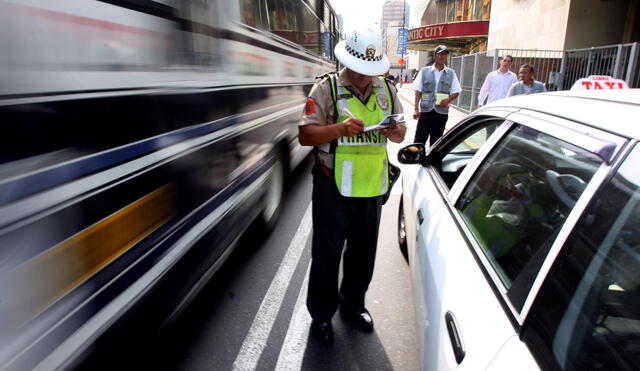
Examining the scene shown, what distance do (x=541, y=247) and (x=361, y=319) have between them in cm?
170

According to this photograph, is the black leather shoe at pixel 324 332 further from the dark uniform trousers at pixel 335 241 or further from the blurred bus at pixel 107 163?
the blurred bus at pixel 107 163

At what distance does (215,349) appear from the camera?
2.64 metres

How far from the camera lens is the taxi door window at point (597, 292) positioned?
99 cm

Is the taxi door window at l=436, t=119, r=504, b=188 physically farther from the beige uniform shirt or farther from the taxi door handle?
the taxi door handle

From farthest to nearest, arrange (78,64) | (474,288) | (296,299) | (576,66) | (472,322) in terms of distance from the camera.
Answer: (576,66), (296,299), (78,64), (474,288), (472,322)

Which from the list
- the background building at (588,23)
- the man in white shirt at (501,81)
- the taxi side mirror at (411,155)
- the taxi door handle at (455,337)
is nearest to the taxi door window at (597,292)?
the taxi door handle at (455,337)

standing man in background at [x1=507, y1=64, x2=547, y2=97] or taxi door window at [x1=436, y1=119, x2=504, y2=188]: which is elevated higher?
standing man in background at [x1=507, y1=64, x2=547, y2=97]

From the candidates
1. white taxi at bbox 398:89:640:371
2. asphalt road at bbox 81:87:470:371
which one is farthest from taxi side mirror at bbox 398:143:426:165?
asphalt road at bbox 81:87:470:371

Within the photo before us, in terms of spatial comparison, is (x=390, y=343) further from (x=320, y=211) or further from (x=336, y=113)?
(x=336, y=113)

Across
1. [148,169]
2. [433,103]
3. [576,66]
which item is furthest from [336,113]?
[576,66]

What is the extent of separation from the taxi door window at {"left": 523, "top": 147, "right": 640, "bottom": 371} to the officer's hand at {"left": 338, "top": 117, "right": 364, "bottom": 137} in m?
1.25

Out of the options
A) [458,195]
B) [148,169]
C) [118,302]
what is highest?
[148,169]

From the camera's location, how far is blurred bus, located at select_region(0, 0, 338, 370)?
4.28 feet

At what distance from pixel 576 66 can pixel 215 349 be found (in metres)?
10.5
